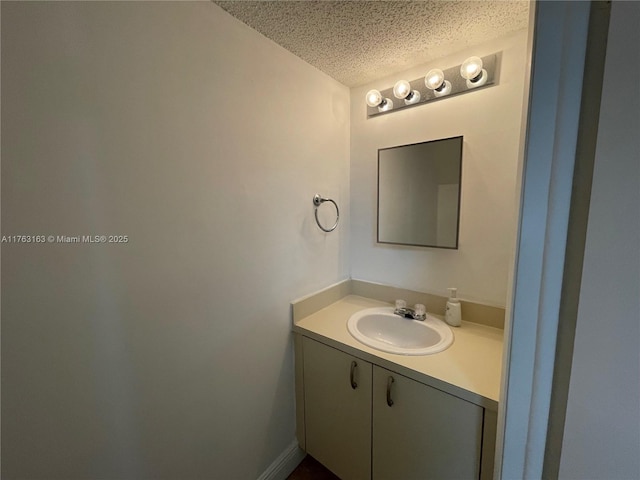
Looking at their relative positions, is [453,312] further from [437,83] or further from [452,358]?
[437,83]

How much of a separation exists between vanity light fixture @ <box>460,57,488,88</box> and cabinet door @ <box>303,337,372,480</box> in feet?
4.54

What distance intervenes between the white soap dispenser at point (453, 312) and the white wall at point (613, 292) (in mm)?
895

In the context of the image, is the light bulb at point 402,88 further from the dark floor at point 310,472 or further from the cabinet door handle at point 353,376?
the dark floor at point 310,472

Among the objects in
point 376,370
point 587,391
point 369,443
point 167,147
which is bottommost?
point 369,443

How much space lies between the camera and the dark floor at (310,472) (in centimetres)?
144

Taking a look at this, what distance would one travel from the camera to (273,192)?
1.23 metres

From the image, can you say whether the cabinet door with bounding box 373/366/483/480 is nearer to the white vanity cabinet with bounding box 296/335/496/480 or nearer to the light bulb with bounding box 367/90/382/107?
the white vanity cabinet with bounding box 296/335/496/480

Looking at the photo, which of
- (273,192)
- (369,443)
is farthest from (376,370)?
(273,192)

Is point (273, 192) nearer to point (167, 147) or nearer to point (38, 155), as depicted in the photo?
point (167, 147)

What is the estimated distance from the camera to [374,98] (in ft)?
4.84

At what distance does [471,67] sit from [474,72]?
26 millimetres

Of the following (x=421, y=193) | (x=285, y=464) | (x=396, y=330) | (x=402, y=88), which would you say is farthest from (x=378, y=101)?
(x=285, y=464)

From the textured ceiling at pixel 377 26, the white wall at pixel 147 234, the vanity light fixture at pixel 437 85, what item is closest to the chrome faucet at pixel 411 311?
the white wall at pixel 147 234

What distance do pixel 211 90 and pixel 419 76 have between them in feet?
3.53
